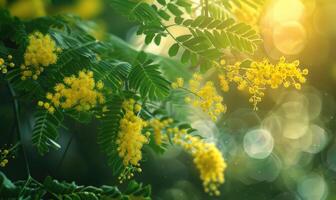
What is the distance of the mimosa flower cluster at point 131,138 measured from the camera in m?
2.66

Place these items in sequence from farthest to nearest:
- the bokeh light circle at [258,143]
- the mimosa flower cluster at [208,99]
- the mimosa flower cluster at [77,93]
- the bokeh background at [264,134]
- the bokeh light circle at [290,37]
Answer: the bokeh light circle at [258,143], the bokeh light circle at [290,37], the bokeh background at [264,134], the mimosa flower cluster at [208,99], the mimosa flower cluster at [77,93]

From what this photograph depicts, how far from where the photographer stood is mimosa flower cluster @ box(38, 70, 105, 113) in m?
2.62

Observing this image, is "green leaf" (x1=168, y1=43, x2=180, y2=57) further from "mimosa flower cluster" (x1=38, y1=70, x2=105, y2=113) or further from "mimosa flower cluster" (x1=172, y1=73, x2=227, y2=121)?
"mimosa flower cluster" (x1=38, y1=70, x2=105, y2=113)

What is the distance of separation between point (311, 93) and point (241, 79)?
5095mm

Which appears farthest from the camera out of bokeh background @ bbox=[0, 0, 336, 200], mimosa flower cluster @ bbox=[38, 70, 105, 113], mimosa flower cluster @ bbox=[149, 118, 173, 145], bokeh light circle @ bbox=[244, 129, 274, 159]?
bokeh light circle @ bbox=[244, 129, 274, 159]

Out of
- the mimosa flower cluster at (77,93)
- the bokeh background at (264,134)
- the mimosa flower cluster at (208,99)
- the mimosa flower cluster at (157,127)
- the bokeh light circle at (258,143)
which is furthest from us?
the bokeh light circle at (258,143)

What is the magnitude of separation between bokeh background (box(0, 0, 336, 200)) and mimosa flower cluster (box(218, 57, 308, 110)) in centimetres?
136

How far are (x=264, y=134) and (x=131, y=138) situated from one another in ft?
18.5

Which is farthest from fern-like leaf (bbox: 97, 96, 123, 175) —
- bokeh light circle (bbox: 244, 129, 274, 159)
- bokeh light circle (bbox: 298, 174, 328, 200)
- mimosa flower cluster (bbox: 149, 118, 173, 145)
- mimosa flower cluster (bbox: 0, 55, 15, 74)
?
bokeh light circle (bbox: 298, 174, 328, 200)

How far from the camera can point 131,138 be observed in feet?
8.73

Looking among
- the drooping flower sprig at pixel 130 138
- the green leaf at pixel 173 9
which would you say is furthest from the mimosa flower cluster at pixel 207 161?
the green leaf at pixel 173 9

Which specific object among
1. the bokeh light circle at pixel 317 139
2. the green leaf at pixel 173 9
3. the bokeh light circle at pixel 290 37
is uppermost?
the green leaf at pixel 173 9

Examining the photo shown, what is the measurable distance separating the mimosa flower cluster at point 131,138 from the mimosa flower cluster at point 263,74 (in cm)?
46

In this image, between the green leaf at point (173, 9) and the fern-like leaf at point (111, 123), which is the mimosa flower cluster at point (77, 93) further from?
the green leaf at point (173, 9)
